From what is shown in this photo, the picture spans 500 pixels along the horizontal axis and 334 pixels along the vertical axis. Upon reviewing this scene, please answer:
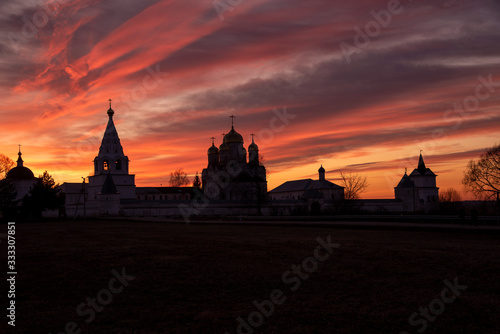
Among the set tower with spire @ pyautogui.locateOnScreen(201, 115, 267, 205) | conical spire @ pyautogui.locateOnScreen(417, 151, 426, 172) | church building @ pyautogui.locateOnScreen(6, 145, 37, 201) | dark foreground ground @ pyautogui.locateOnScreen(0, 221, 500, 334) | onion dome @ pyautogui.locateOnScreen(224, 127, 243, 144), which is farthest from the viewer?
conical spire @ pyautogui.locateOnScreen(417, 151, 426, 172)

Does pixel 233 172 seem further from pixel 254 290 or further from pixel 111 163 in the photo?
pixel 254 290

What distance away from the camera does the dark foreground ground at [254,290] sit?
26.5ft

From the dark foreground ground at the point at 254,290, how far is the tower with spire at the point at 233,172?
59.1m

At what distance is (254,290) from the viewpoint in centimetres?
1048

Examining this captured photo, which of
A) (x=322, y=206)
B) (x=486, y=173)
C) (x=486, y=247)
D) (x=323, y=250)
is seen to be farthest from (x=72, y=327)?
(x=322, y=206)

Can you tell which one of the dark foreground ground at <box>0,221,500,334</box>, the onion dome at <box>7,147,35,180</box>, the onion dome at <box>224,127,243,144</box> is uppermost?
the onion dome at <box>224,127,243,144</box>


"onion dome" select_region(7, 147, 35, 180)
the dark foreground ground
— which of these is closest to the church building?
"onion dome" select_region(7, 147, 35, 180)

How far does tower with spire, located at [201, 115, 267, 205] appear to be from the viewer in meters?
77.5

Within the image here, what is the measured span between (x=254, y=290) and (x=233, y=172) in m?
70.1

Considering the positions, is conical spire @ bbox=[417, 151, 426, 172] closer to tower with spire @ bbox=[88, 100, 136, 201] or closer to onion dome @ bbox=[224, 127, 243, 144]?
onion dome @ bbox=[224, 127, 243, 144]

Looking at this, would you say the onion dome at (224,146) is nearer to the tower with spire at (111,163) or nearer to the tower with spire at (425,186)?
the tower with spire at (111,163)

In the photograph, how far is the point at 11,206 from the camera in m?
52.6

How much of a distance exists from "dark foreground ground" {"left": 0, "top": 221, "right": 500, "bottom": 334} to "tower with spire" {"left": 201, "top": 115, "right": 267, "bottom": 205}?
2326 inches

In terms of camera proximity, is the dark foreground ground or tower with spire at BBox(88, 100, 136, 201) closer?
the dark foreground ground
